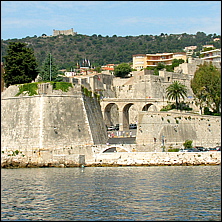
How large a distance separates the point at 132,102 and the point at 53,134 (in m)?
19.9

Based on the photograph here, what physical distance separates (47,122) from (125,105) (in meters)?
18.6

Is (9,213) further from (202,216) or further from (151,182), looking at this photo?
(151,182)

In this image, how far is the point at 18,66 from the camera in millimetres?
46781

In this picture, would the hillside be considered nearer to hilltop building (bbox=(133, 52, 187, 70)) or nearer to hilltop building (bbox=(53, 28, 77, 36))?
hilltop building (bbox=(53, 28, 77, 36))

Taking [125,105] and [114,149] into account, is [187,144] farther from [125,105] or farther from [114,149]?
[125,105]

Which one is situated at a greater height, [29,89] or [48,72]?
[48,72]

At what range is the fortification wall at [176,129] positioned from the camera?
44.2 m

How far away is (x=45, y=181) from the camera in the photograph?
3088 cm

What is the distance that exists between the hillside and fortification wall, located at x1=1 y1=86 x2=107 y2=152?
8821 cm

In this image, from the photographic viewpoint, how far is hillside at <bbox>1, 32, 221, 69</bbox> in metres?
142

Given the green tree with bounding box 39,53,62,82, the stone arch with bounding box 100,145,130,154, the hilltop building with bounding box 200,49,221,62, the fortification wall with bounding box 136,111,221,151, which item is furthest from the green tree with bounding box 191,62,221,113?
the hilltop building with bounding box 200,49,221,62

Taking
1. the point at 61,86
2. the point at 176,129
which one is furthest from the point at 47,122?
Answer: the point at 176,129

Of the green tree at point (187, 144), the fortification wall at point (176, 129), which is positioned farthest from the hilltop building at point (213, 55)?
the green tree at point (187, 144)

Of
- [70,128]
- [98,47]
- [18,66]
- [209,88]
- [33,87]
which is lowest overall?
[70,128]
